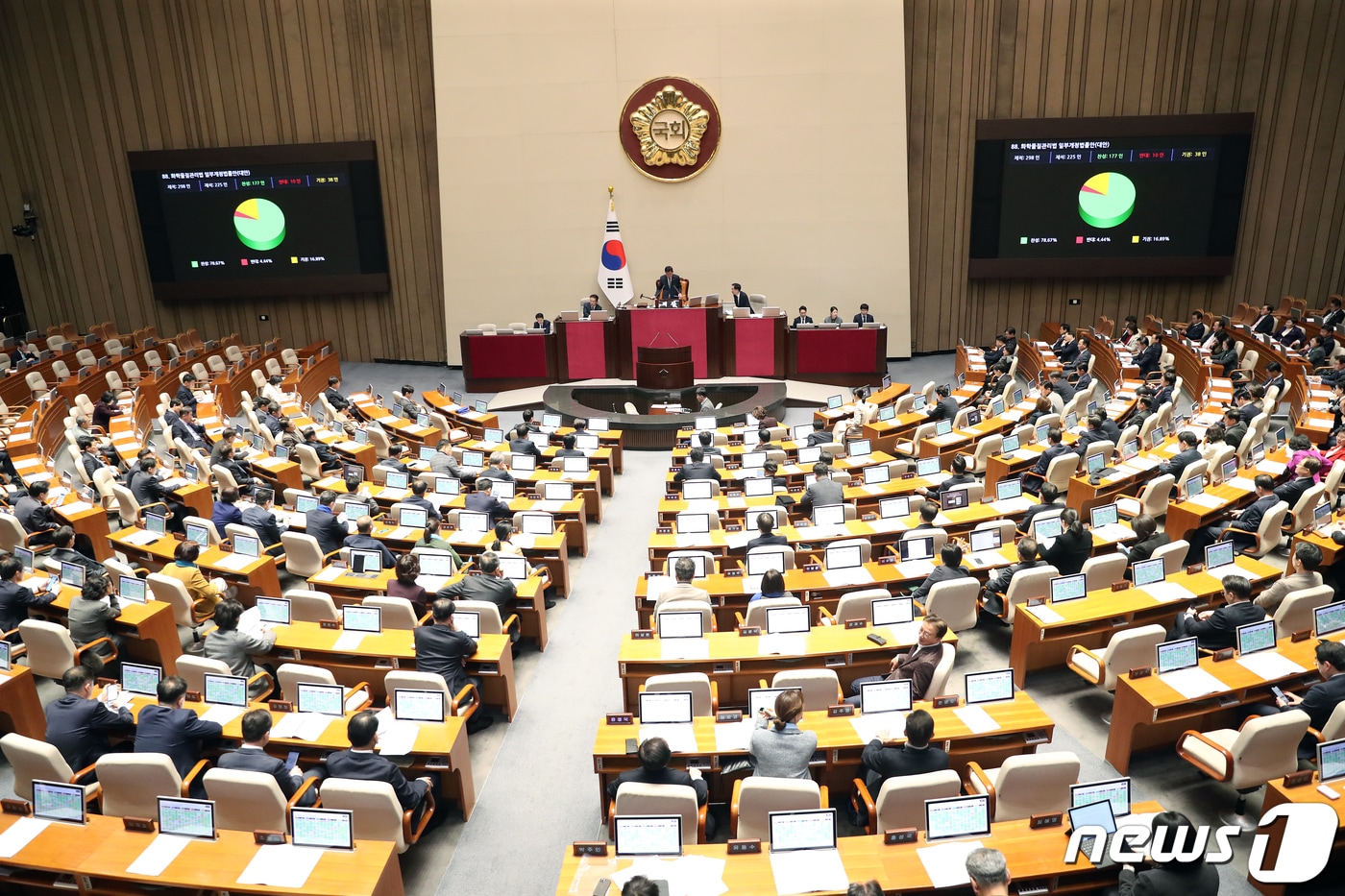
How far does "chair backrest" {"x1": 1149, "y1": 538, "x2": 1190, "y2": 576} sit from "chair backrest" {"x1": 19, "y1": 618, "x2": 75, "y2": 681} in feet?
28.6

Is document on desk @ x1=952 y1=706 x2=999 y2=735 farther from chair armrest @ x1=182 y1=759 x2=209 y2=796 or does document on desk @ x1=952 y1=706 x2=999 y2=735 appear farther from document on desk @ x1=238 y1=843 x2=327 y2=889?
chair armrest @ x1=182 y1=759 x2=209 y2=796

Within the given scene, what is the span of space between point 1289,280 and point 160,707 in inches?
884

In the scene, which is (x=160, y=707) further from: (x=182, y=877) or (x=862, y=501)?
(x=862, y=501)

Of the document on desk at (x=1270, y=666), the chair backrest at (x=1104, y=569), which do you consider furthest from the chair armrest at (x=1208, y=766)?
the chair backrest at (x=1104, y=569)

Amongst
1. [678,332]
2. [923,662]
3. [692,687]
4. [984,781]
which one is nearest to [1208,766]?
[984,781]

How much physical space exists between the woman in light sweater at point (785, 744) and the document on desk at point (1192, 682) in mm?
2506

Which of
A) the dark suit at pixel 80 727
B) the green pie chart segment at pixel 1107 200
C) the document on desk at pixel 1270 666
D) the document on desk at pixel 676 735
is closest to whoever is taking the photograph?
the document on desk at pixel 676 735

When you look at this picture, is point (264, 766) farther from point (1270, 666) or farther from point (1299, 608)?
point (1299, 608)

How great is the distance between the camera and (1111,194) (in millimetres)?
19172

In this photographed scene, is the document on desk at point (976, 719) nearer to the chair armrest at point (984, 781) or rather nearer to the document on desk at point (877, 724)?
the chair armrest at point (984, 781)

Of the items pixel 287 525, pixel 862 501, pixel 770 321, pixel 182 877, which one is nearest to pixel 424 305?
pixel 770 321

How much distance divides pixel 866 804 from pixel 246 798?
139 inches

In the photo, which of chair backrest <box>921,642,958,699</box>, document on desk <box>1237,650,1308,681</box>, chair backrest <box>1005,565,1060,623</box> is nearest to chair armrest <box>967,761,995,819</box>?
chair backrest <box>921,642,958,699</box>

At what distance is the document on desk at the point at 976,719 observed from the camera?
18.5 feet
